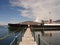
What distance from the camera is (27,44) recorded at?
1499 centimetres

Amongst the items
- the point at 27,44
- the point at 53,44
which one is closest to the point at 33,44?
the point at 27,44

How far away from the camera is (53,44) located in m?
21.3

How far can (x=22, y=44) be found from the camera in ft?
48.7

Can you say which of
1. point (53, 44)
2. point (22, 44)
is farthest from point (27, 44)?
point (53, 44)

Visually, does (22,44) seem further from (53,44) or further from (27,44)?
(53,44)

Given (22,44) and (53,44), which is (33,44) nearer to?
(22,44)

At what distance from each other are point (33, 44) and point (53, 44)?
6.94 m

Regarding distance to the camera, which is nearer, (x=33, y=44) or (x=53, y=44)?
(x=33, y=44)

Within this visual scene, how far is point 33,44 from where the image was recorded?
15.1m

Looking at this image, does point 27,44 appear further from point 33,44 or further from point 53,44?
point 53,44

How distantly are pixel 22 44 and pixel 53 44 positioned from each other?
7.68 metres

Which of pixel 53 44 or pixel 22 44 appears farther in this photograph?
pixel 53 44

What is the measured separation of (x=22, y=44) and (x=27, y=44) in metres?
0.52
